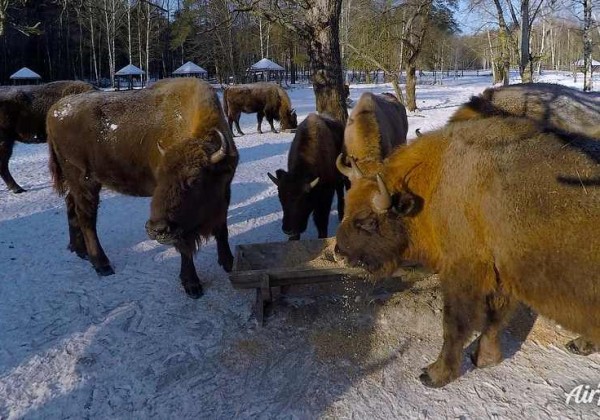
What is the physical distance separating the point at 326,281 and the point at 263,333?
735 millimetres

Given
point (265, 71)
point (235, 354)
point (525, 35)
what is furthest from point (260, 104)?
point (265, 71)

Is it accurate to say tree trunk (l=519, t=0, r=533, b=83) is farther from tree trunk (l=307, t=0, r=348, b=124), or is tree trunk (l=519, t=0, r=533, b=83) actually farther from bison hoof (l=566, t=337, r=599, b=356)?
bison hoof (l=566, t=337, r=599, b=356)

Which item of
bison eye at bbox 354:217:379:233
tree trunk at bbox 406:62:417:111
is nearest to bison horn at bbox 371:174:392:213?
bison eye at bbox 354:217:379:233

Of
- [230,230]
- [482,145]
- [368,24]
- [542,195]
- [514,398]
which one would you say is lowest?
[514,398]

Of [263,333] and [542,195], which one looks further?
[263,333]

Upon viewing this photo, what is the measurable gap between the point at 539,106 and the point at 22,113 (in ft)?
30.8

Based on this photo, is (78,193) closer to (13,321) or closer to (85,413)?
(13,321)

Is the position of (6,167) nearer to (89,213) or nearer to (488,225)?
(89,213)

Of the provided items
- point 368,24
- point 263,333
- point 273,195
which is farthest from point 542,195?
point 368,24

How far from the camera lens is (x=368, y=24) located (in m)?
31.9

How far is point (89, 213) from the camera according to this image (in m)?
5.84

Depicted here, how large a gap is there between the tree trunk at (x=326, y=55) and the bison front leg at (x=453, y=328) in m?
5.95

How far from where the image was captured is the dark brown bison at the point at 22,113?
960 centimetres

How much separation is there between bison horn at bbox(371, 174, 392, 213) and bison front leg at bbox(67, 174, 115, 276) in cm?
362
